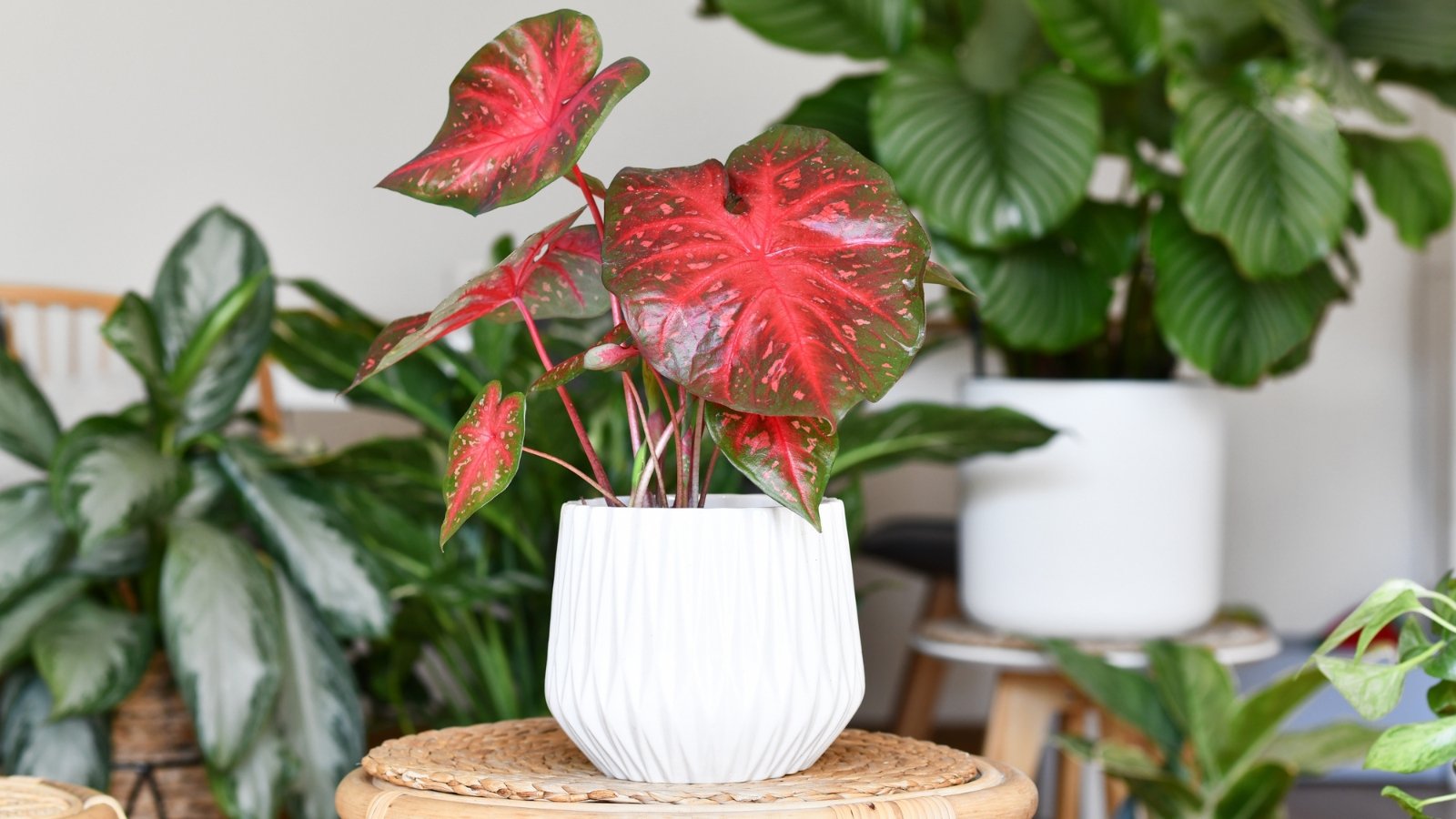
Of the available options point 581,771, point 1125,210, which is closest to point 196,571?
point 581,771

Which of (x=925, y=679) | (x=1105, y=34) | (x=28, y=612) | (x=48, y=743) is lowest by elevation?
(x=925, y=679)

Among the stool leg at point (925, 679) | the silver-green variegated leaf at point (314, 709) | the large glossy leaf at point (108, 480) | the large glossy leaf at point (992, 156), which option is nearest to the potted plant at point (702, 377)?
the large glossy leaf at point (108, 480)

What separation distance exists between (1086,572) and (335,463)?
0.79 m

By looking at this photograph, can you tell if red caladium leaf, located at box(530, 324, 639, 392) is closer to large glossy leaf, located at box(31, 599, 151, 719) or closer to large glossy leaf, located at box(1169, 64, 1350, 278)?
large glossy leaf, located at box(31, 599, 151, 719)

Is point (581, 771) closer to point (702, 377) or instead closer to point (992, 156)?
point (702, 377)

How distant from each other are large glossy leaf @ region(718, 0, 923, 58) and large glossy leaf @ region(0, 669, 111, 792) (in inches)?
36.8

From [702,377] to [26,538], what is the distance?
0.88m

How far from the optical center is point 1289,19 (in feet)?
4.43

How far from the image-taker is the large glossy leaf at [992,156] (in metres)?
1.33

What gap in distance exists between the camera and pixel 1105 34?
1.38m

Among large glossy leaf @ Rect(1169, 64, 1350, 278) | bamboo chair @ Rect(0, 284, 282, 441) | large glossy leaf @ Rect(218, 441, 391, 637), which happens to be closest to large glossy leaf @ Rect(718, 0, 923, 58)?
large glossy leaf @ Rect(1169, 64, 1350, 278)

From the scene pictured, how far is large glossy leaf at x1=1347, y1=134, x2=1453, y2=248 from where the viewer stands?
151 cm

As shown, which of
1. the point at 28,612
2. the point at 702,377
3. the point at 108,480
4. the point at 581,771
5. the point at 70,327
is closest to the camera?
the point at 702,377

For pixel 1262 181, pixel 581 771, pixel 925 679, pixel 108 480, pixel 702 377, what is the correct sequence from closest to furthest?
pixel 702 377 → pixel 581 771 → pixel 108 480 → pixel 1262 181 → pixel 925 679
